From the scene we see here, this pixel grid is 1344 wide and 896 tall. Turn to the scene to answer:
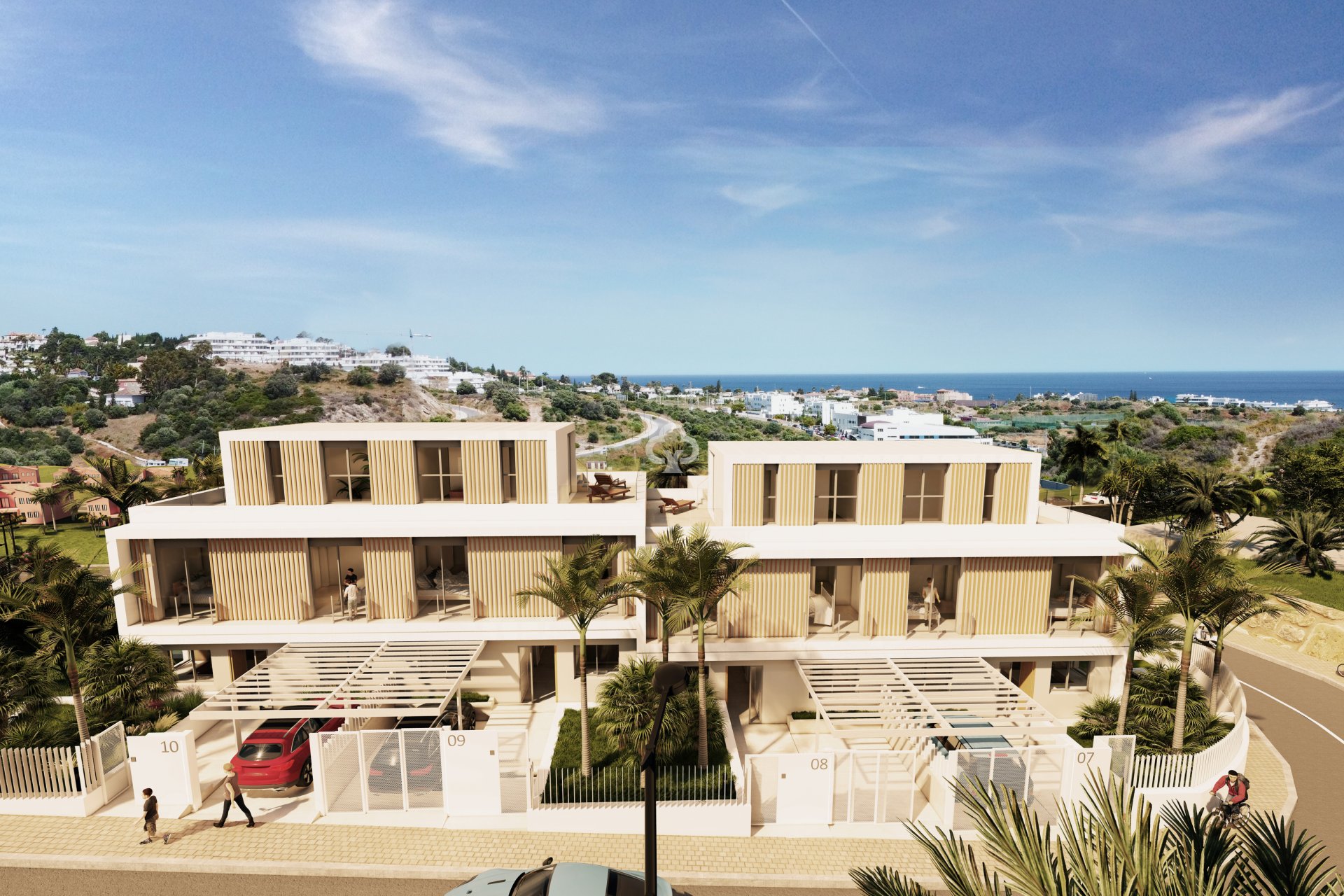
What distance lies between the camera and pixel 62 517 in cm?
5138

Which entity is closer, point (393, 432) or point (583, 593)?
point (583, 593)

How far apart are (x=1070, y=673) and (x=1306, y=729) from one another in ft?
23.4

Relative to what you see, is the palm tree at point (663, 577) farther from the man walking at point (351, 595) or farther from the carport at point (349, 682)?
the man walking at point (351, 595)

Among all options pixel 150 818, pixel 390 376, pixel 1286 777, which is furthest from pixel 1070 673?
pixel 390 376

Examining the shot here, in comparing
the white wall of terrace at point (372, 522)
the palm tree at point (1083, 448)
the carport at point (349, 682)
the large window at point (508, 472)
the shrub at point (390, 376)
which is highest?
the shrub at point (390, 376)

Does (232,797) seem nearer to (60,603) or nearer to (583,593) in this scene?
(60,603)

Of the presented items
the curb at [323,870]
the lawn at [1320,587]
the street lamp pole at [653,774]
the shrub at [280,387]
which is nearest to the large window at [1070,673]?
the curb at [323,870]

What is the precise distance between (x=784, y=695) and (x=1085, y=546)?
11.2 m

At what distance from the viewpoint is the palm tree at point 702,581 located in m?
15.5

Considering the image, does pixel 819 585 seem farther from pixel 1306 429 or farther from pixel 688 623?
pixel 1306 429

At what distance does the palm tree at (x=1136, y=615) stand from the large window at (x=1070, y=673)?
3951mm

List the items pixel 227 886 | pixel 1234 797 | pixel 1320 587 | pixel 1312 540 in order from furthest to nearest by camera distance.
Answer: pixel 1312 540 → pixel 1320 587 → pixel 1234 797 → pixel 227 886

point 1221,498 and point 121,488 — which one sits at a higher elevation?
point 121,488

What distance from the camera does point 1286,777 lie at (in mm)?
17172
